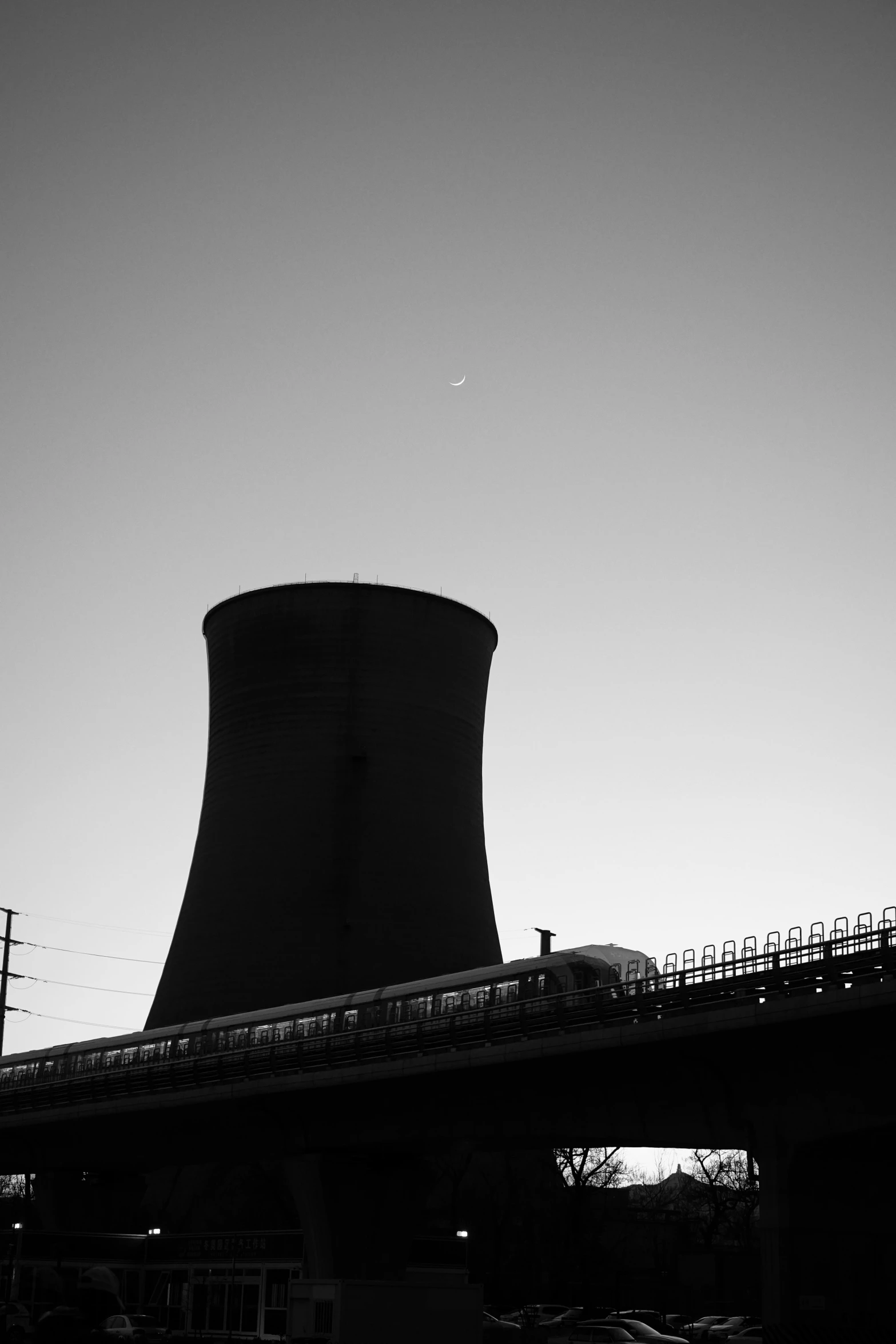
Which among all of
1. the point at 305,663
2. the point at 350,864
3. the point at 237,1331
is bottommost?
the point at 237,1331

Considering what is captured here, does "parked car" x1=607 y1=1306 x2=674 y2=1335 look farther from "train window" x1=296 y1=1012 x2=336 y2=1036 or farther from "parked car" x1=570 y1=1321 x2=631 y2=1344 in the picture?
"train window" x1=296 y1=1012 x2=336 y2=1036

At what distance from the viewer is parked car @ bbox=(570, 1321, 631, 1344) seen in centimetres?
2898

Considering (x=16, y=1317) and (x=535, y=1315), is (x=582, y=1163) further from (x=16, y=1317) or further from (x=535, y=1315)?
Answer: (x=16, y=1317)

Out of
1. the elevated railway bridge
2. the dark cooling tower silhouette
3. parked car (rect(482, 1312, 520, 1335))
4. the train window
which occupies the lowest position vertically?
parked car (rect(482, 1312, 520, 1335))

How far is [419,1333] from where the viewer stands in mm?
26781

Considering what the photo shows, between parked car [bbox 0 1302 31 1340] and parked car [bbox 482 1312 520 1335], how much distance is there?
1167cm

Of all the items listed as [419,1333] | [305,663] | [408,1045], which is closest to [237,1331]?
[419,1333]

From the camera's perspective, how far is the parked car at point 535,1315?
139ft

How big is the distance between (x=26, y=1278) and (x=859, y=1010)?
64.6 feet

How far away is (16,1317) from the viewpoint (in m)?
29.5

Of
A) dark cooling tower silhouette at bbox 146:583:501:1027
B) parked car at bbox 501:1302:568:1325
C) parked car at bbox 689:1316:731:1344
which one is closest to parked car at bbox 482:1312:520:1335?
parked car at bbox 501:1302:568:1325

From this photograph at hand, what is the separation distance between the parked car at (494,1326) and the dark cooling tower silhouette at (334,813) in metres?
9.10

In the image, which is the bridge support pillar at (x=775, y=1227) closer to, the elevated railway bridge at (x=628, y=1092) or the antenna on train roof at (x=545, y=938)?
the elevated railway bridge at (x=628, y=1092)

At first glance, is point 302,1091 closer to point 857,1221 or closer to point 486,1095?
point 486,1095
